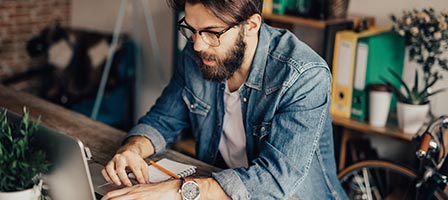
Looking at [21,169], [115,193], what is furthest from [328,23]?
[21,169]

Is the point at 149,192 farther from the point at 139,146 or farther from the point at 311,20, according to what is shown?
the point at 311,20

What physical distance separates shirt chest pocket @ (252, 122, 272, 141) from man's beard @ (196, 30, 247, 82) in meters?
0.19

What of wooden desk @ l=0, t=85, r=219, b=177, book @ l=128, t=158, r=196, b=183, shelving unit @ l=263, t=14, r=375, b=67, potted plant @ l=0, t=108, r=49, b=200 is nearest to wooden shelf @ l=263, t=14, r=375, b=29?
shelving unit @ l=263, t=14, r=375, b=67

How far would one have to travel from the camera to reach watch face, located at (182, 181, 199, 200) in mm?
1640

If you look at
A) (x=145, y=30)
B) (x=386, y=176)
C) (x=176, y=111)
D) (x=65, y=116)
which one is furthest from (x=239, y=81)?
(x=145, y=30)

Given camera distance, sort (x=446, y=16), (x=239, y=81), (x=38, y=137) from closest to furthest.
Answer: (x=38, y=137) → (x=239, y=81) → (x=446, y=16)

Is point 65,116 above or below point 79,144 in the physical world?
below

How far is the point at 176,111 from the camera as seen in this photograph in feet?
7.32

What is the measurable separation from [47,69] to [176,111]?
8.50ft

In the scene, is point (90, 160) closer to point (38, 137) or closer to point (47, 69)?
point (38, 137)

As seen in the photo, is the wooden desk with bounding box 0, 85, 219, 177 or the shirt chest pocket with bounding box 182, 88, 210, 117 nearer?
the wooden desk with bounding box 0, 85, 219, 177

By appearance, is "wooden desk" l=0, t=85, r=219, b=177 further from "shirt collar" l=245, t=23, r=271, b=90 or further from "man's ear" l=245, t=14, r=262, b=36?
"man's ear" l=245, t=14, r=262, b=36

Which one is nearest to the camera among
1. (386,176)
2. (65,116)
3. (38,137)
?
(38,137)

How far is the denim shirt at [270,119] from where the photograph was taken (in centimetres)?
Result: 177
